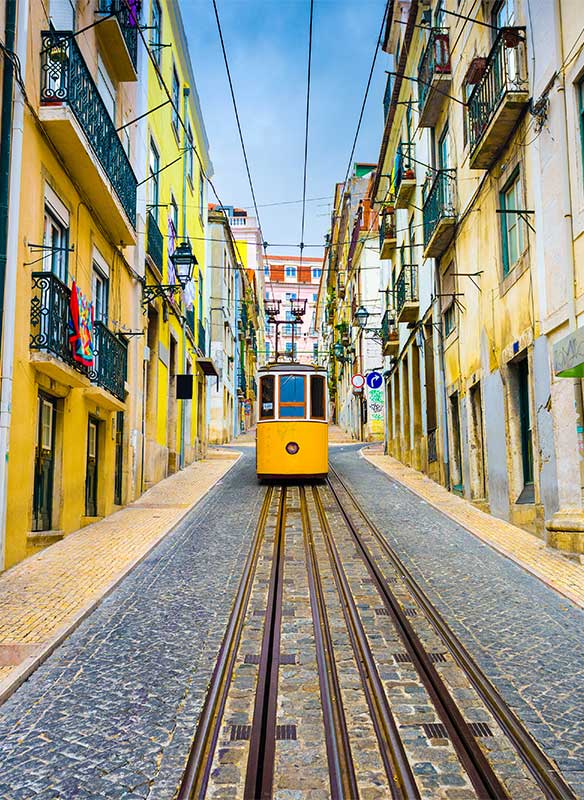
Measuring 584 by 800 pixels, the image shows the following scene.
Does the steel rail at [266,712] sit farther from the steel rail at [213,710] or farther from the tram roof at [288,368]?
the tram roof at [288,368]

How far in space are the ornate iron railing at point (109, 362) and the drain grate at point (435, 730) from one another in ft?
23.6

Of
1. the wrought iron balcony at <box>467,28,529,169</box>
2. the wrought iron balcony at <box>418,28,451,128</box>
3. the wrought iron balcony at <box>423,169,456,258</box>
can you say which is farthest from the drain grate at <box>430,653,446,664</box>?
the wrought iron balcony at <box>418,28,451,128</box>

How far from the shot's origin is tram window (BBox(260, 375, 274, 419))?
54.6ft

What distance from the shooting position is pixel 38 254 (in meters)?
8.52

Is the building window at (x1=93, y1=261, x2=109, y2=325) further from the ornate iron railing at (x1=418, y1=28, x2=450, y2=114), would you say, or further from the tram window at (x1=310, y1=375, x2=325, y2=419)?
the ornate iron railing at (x1=418, y1=28, x2=450, y2=114)

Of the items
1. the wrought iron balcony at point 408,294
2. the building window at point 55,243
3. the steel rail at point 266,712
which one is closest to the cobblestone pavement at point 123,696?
the steel rail at point 266,712

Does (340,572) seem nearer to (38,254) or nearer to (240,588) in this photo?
(240,588)

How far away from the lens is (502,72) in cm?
1012

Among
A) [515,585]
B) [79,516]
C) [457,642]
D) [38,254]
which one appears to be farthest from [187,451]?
[457,642]

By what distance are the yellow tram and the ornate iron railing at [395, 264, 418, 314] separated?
413cm

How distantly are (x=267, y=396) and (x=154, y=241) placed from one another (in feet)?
13.7

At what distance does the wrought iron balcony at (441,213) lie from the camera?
14.3 meters

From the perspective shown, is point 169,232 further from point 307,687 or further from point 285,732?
point 285,732

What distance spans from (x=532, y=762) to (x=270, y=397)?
13.4 m
